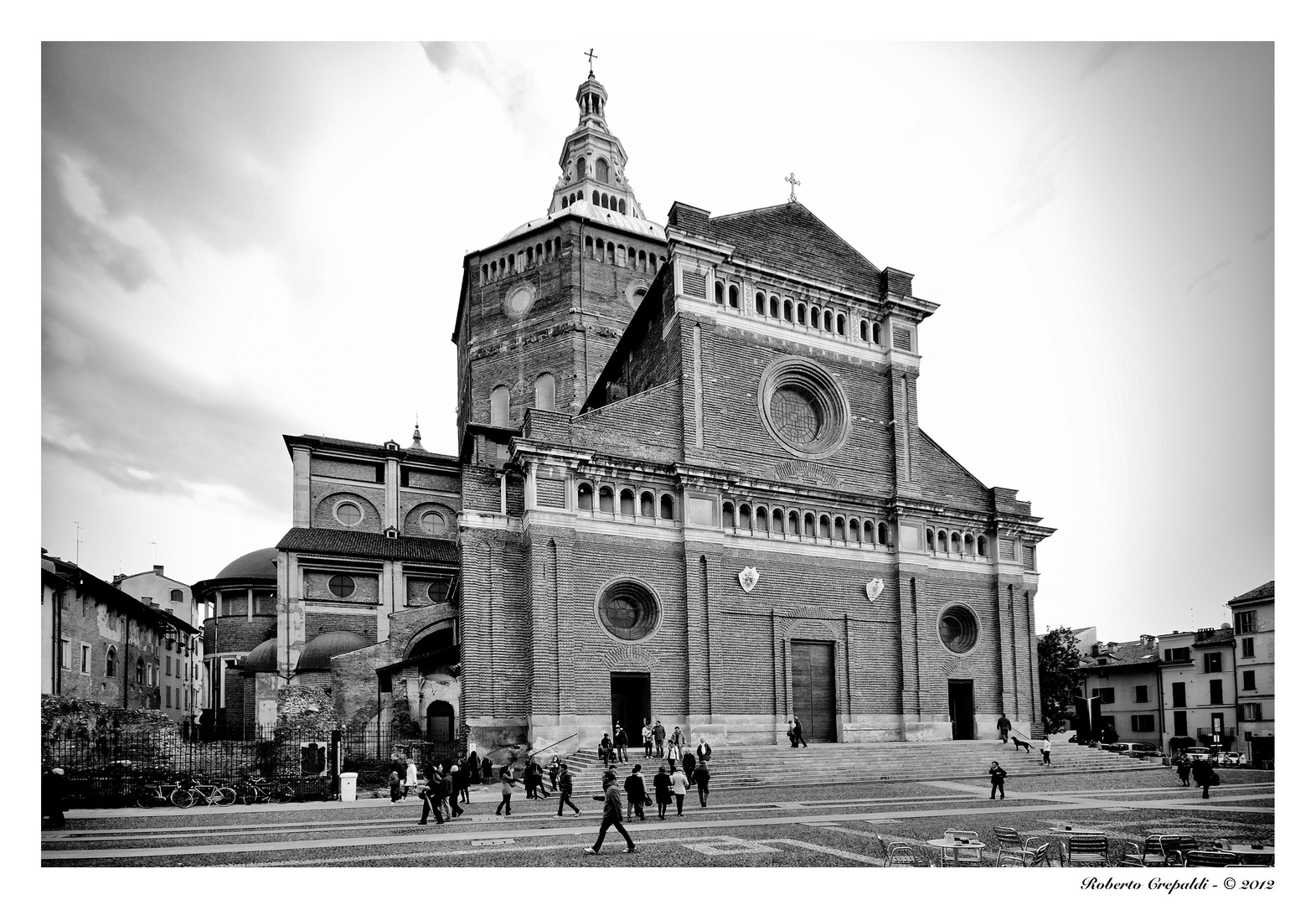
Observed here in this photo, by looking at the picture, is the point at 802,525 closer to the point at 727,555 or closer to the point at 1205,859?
the point at 727,555

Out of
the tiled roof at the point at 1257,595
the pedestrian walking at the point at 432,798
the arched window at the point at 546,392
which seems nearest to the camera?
the pedestrian walking at the point at 432,798

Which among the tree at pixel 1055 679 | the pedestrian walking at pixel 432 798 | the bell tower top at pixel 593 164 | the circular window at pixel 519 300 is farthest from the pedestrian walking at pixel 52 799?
the bell tower top at pixel 593 164

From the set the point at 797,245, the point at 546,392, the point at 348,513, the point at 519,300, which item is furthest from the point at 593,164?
the point at 797,245

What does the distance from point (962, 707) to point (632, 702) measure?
532 inches

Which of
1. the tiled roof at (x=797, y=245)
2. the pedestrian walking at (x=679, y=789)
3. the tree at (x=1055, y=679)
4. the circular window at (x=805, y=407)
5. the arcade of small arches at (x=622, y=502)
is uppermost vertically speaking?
the tiled roof at (x=797, y=245)

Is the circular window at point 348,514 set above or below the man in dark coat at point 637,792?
above

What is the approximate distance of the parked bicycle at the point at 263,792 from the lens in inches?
1035

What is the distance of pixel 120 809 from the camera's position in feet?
81.0

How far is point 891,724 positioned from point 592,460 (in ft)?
47.0

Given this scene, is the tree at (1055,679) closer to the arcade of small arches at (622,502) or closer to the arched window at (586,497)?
the arcade of small arches at (622,502)

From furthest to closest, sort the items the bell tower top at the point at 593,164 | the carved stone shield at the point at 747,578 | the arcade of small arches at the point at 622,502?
the bell tower top at the point at 593,164 < the carved stone shield at the point at 747,578 < the arcade of small arches at the point at 622,502

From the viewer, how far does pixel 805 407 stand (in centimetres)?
→ 3925

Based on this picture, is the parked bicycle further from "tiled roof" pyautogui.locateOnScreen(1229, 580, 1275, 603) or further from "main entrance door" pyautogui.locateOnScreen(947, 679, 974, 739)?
"tiled roof" pyautogui.locateOnScreen(1229, 580, 1275, 603)
